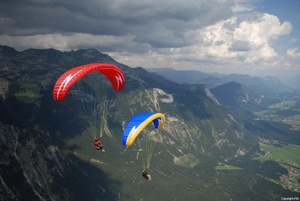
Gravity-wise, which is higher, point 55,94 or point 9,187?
point 55,94

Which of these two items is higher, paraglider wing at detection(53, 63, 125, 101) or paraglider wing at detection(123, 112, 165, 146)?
paraglider wing at detection(53, 63, 125, 101)

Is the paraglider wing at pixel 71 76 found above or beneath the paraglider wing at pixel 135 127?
above

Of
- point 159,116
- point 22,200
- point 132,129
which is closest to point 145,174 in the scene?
point 132,129

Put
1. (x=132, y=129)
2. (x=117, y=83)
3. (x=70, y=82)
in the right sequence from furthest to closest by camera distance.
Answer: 1. (x=117, y=83)
2. (x=132, y=129)
3. (x=70, y=82)

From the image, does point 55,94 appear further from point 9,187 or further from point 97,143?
point 9,187

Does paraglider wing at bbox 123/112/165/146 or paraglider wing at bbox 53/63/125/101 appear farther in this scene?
paraglider wing at bbox 123/112/165/146

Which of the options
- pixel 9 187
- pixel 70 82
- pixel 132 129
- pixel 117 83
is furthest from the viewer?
pixel 9 187

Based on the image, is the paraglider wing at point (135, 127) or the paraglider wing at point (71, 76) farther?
the paraglider wing at point (135, 127)

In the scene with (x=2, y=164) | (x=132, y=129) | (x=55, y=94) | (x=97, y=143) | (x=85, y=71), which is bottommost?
(x=2, y=164)

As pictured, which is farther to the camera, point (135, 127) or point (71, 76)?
point (135, 127)

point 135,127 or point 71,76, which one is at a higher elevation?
point 71,76

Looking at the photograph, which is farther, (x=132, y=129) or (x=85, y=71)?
(x=132, y=129)
